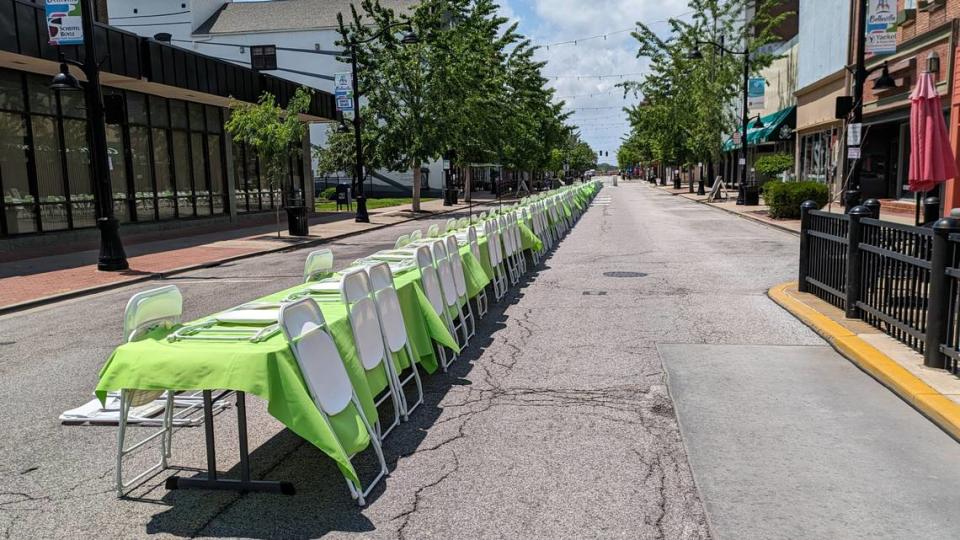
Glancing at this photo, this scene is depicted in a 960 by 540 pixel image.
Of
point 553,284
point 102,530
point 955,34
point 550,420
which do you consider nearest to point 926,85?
point 553,284

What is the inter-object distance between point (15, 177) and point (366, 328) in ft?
63.0

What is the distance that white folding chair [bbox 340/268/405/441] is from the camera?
4977mm

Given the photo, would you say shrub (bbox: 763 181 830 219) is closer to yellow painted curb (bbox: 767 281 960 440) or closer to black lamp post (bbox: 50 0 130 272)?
yellow painted curb (bbox: 767 281 960 440)

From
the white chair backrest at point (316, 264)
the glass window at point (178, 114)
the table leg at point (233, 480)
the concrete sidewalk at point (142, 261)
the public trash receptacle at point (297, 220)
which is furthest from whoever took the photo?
the glass window at point (178, 114)

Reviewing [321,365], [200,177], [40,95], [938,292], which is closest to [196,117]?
[200,177]

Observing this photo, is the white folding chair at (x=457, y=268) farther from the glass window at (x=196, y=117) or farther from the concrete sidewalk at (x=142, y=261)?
the glass window at (x=196, y=117)

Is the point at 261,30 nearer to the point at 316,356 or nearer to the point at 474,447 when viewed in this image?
the point at 474,447

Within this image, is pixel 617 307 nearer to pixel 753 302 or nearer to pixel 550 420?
pixel 753 302

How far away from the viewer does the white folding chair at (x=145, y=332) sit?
14.5 ft

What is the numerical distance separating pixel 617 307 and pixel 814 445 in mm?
5320

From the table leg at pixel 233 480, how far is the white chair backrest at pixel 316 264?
8.64 feet

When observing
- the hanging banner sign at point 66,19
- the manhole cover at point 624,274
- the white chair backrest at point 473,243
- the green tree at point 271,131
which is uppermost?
the hanging banner sign at point 66,19

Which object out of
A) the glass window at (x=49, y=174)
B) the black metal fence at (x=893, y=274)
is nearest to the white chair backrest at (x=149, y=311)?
the black metal fence at (x=893, y=274)

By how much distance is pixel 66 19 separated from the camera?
14.8 meters
